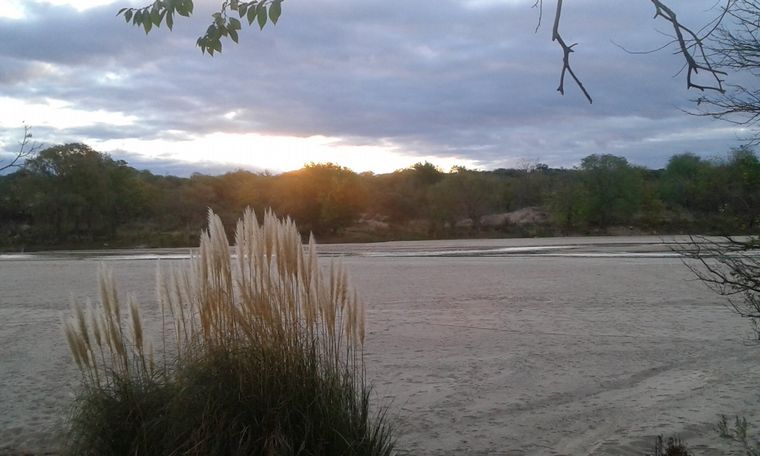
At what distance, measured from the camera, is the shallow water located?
22.2 ft

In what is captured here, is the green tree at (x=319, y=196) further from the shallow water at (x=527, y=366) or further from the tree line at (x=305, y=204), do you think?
the shallow water at (x=527, y=366)

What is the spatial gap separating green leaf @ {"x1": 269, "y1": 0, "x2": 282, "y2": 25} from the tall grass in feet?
4.94

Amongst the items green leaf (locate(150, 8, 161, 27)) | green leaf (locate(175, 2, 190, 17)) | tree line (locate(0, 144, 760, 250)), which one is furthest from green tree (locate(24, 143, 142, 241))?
green leaf (locate(175, 2, 190, 17))

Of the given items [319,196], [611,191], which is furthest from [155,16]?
[611,191]

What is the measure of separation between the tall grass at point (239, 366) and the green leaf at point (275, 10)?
59.3 inches

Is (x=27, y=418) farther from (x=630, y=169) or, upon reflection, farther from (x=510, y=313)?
(x=630, y=169)

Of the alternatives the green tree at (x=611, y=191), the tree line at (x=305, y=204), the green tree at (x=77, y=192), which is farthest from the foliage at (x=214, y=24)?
the green tree at (x=611, y=191)

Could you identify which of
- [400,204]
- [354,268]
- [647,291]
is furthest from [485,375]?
[400,204]

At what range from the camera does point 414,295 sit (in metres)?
18.2

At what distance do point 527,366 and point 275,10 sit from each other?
21.5 feet

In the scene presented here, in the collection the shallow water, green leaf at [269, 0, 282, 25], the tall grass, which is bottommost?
the shallow water

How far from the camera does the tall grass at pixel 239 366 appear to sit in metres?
4.75

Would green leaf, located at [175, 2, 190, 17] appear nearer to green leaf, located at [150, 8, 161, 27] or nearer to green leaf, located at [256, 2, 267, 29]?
green leaf, located at [150, 8, 161, 27]

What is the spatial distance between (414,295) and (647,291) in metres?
6.07
